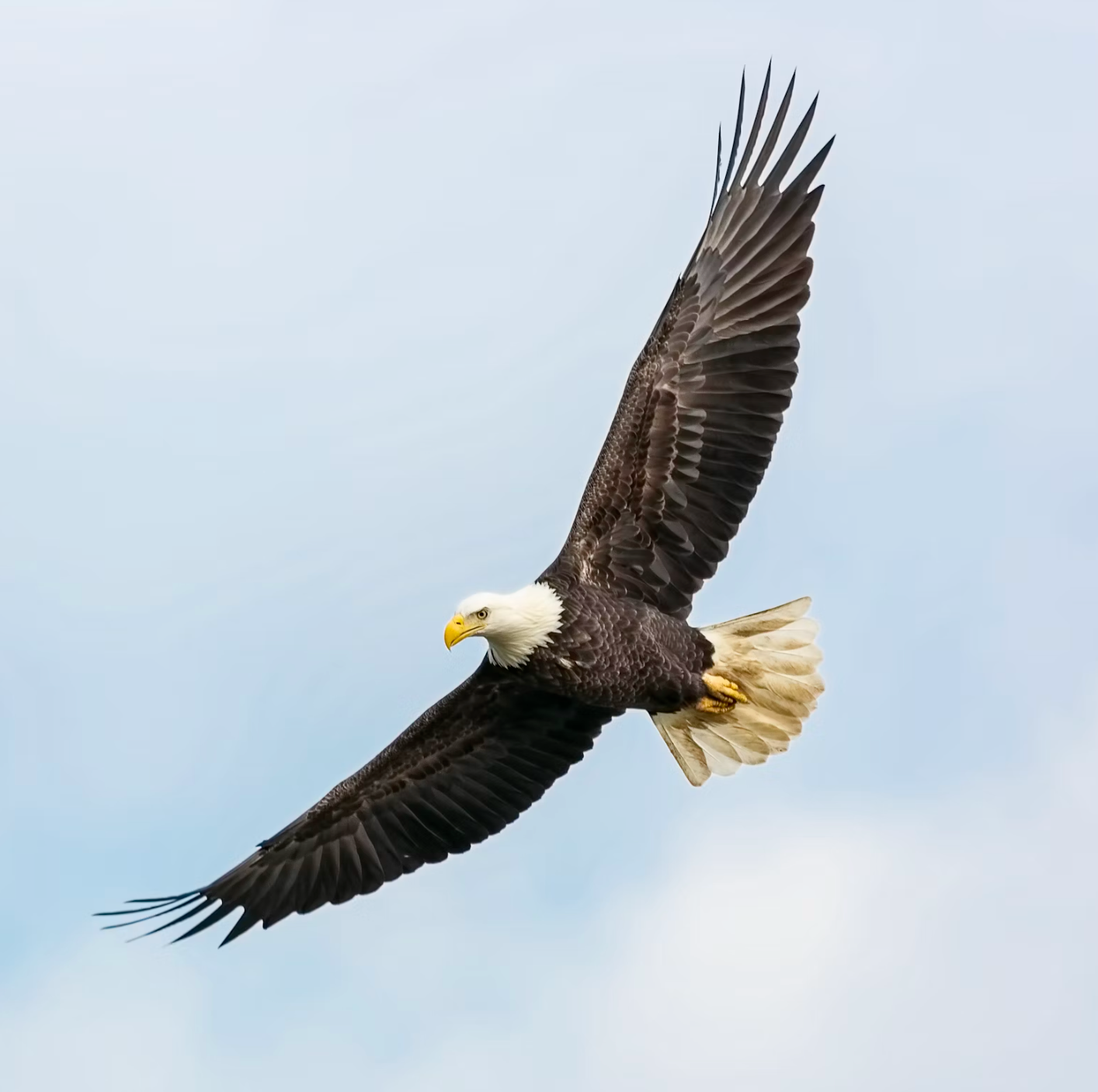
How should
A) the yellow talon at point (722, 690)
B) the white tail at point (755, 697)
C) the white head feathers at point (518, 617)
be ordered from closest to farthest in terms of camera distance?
the white head feathers at point (518, 617) < the yellow talon at point (722, 690) < the white tail at point (755, 697)

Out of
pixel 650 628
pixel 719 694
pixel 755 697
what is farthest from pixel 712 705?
pixel 650 628

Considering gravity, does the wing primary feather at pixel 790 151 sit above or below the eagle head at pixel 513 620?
above

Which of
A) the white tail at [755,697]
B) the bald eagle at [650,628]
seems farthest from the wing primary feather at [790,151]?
the white tail at [755,697]

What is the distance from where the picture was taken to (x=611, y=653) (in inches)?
523

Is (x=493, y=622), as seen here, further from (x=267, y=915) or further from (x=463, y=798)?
(x=267, y=915)

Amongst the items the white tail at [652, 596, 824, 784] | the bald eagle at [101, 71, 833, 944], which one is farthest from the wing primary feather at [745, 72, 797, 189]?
the white tail at [652, 596, 824, 784]

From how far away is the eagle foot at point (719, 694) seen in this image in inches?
545

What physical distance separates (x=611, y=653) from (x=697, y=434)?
1290 mm

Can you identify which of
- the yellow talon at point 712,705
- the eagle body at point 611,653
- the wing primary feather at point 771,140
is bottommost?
the yellow talon at point 712,705

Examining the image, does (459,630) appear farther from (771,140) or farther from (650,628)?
(771,140)

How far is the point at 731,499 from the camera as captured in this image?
13.6m

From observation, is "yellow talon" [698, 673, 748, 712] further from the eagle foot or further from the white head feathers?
the white head feathers

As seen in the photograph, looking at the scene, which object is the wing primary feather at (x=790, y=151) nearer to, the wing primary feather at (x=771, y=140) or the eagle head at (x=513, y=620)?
the wing primary feather at (x=771, y=140)

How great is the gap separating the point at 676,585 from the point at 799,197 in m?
2.21
